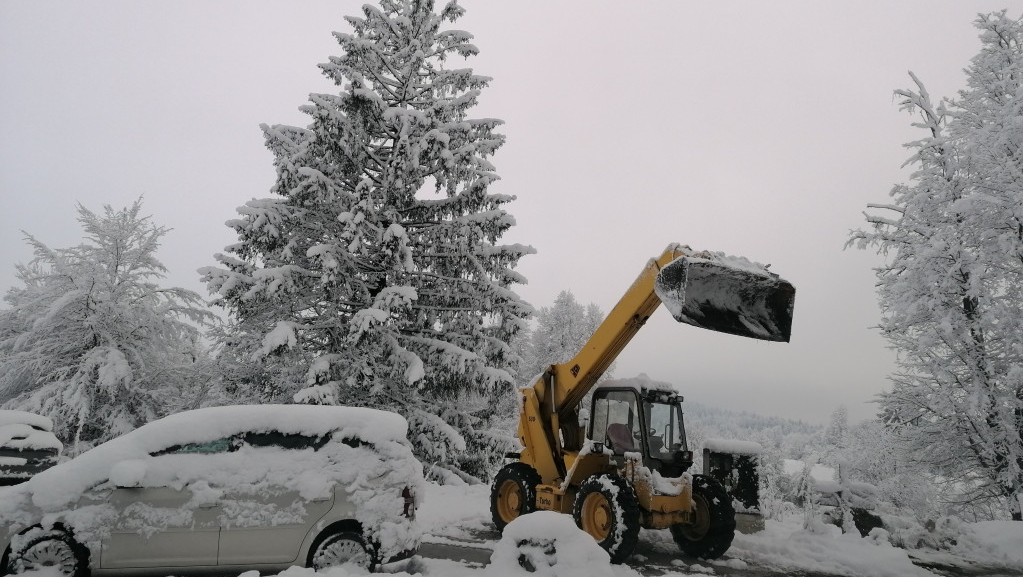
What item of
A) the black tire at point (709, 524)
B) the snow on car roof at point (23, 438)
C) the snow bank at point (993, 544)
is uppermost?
the snow on car roof at point (23, 438)

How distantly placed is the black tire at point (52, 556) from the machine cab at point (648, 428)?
6.72m

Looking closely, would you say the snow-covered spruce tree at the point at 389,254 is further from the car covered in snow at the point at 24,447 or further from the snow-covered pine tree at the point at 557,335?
the snow-covered pine tree at the point at 557,335

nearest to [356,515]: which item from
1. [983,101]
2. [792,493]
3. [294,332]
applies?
[294,332]

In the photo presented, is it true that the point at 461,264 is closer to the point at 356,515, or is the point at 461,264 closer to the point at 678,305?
the point at 678,305

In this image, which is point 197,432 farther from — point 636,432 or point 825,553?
point 825,553

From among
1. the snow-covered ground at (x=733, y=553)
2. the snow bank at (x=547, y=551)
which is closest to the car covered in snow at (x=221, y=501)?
the snow-covered ground at (x=733, y=553)

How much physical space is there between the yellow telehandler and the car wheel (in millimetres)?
3180

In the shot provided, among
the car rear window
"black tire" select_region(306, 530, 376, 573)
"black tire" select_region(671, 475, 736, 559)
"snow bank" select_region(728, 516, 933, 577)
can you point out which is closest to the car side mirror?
the car rear window

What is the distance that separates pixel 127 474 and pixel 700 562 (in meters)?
7.40

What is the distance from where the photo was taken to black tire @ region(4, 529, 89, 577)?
516 cm

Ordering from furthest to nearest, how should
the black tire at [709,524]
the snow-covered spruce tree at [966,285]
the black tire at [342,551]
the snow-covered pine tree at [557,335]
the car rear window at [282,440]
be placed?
the snow-covered pine tree at [557,335], the snow-covered spruce tree at [966,285], the black tire at [709,524], the car rear window at [282,440], the black tire at [342,551]

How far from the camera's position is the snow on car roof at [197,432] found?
5.41 metres

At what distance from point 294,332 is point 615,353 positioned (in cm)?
726

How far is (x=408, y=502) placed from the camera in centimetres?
611
